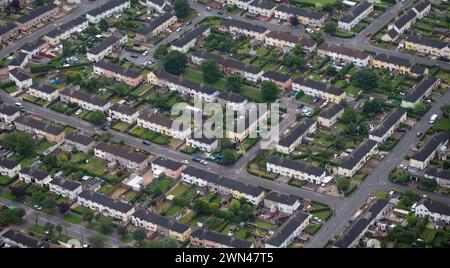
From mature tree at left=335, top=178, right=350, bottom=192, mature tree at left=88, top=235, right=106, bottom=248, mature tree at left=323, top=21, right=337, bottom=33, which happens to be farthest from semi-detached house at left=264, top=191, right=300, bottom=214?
mature tree at left=323, top=21, right=337, bottom=33

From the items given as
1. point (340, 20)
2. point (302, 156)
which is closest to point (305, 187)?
point (302, 156)

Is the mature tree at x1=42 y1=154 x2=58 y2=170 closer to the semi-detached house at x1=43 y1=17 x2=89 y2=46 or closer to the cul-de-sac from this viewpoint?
the cul-de-sac

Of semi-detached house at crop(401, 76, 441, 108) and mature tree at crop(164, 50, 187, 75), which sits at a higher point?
semi-detached house at crop(401, 76, 441, 108)

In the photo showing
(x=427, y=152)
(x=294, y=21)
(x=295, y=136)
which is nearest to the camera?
(x=427, y=152)

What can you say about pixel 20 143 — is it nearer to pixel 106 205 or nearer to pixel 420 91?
pixel 106 205

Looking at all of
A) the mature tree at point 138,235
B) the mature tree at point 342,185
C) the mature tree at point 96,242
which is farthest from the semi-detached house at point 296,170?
the mature tree at point 96,242

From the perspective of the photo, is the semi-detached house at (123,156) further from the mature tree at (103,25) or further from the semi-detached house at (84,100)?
the mature tree at (103,25)

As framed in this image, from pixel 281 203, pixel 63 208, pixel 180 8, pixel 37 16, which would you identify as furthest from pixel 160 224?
pixel 37 16
